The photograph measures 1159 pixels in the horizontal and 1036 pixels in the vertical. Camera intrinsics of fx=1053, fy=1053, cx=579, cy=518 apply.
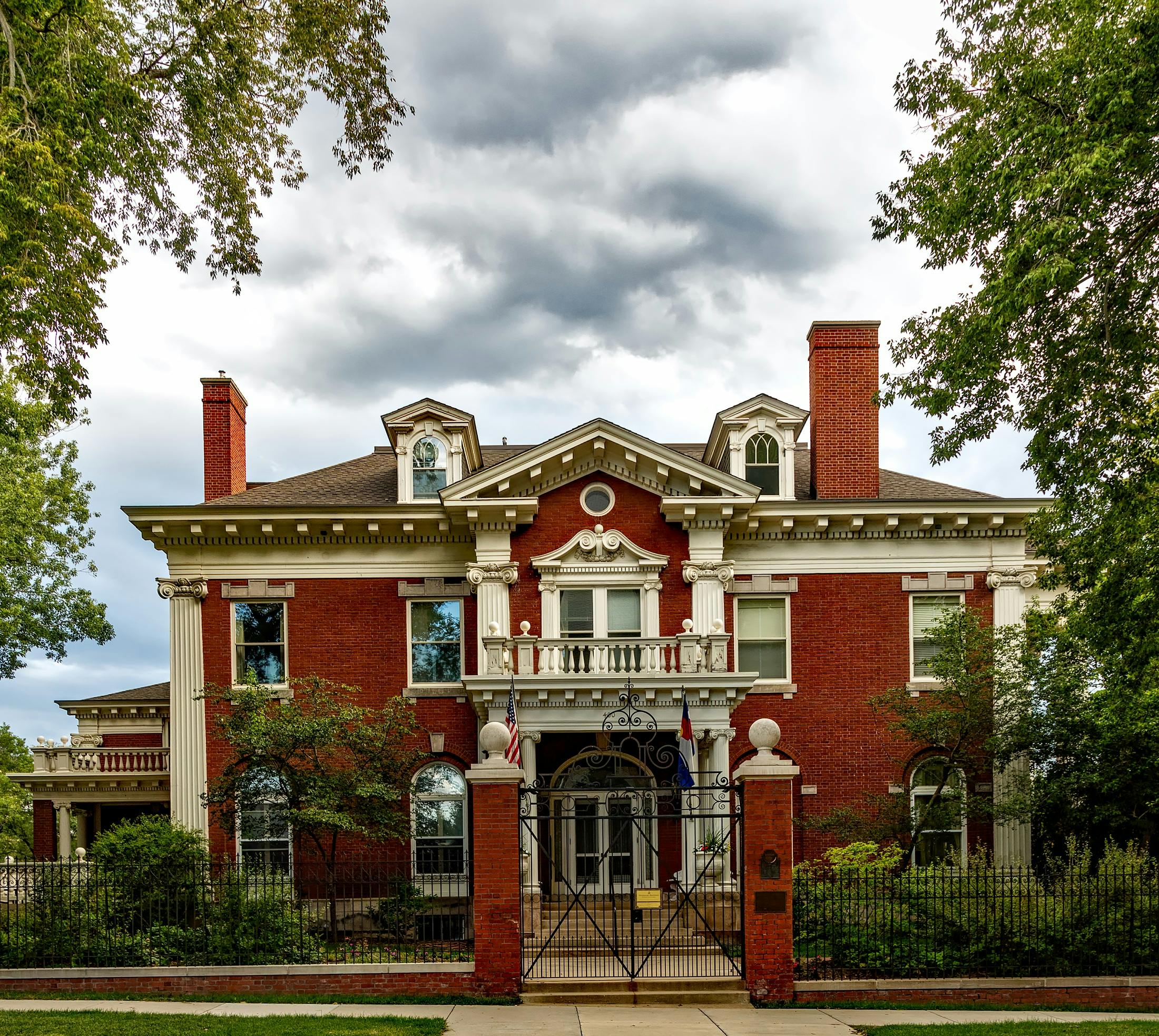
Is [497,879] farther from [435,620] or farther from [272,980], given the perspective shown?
[435,620]

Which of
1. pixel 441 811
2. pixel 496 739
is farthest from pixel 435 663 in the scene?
pixel 496 739

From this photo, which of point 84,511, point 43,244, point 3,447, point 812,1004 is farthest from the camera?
point 84,511

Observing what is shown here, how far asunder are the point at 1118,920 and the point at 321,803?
42.5 feet

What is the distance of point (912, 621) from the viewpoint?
23.1m

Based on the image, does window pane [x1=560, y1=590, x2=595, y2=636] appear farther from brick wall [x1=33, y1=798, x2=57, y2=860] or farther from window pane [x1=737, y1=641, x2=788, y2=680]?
brick wall [x1=33, y1=798, x2=57, y2=860]

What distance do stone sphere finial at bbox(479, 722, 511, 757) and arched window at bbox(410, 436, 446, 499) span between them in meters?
10.2

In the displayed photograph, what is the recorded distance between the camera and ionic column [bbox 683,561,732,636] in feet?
73.8

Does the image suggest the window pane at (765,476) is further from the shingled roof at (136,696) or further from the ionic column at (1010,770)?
the shingled roof at (136,696)

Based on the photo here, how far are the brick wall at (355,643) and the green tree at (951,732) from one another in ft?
25.5

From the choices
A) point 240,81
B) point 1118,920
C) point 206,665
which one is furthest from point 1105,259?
point 206,665

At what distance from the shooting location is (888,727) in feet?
72.6

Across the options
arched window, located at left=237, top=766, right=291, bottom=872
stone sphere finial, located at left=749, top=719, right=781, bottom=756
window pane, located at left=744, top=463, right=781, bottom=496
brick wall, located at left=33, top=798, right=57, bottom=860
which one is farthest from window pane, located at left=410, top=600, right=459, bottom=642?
brick wall, located at left=33, top=798, right=57, bottom=860

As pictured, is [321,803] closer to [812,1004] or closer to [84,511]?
[812,1004]

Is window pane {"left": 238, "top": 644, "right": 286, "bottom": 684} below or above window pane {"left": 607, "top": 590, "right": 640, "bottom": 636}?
below
